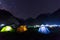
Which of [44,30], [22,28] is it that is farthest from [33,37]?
[22,28]

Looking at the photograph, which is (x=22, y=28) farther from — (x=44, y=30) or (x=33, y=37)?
(x=33, y=37)

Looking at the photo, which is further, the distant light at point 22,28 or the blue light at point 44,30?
the distant light at point 22,28

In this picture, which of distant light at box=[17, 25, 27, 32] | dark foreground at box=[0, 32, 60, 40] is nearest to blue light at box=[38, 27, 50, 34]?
dark foreground at box=[0, 32, 60, 40]

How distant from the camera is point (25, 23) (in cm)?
1420

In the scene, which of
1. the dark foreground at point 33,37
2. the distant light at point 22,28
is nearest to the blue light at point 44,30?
the dark foreground at point 33,37

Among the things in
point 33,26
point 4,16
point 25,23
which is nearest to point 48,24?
point 33,26

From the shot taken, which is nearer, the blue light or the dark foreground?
the dark foreground

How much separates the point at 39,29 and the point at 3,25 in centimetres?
262

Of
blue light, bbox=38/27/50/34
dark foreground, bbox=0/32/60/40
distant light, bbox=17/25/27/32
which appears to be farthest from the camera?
Answer: distant light, bbox=17/25/27/32

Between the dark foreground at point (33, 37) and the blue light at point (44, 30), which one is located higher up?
the blue light at point (44, 30)

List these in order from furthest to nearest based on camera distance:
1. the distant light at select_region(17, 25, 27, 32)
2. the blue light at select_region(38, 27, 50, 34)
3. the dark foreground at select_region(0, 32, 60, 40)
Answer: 1. the distant light at select_region(17, 25, 27, 32)
2. the blue light at select_region(38, 27, 50, 34)
3. the dark foreground at select_region(0, 32, 60, 40)

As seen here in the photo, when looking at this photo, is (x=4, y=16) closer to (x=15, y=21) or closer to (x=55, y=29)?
(x=15, y=21)

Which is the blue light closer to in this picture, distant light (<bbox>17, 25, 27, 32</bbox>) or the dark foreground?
the dark foreground

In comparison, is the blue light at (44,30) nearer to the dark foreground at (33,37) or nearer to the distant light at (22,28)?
the dark foreground at (33,37)
